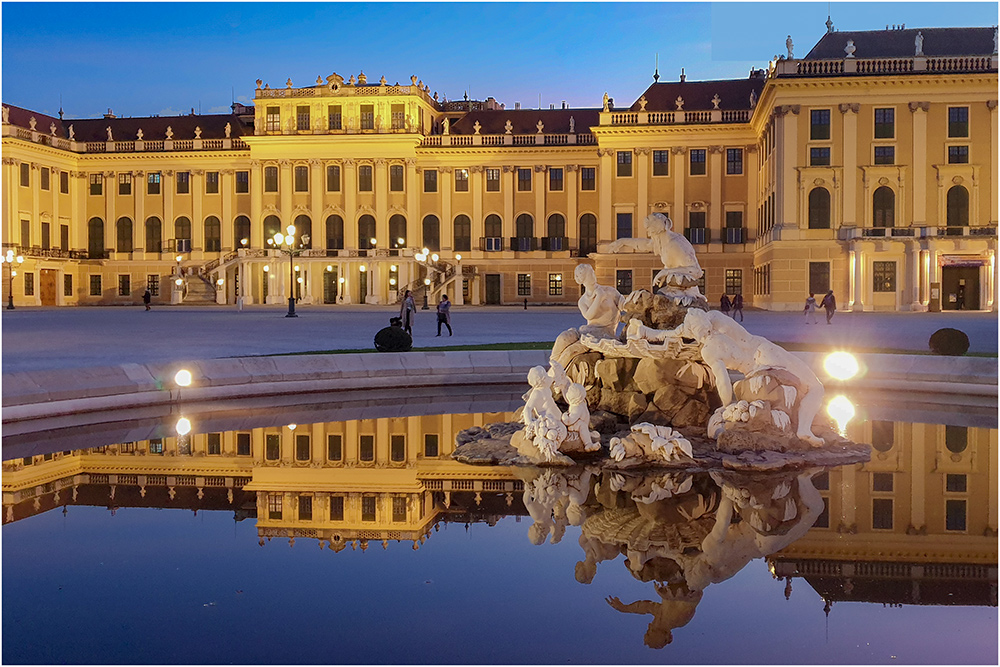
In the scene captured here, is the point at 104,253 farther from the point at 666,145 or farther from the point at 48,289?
the point at 666,145

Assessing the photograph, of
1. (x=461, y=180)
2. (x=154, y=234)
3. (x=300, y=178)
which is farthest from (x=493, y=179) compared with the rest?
(x=154, y=234)

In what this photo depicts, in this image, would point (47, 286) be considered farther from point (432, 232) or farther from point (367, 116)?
point (432, 232)

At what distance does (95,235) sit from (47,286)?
17.0 ft

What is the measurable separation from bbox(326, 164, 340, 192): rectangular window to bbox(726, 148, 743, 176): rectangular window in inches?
926

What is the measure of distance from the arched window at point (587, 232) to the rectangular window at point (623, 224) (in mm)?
2738

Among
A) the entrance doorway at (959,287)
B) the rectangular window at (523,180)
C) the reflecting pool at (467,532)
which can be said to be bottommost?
the reflecting pool at (467,532)

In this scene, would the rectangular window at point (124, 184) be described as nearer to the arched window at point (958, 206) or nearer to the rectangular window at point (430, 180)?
the rectangular window at point (430, 180)

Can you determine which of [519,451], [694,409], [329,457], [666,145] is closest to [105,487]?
[329,457]

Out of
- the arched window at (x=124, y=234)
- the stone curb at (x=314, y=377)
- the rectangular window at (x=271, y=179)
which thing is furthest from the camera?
the arched window at (x=124, y=234)

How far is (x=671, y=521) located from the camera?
6.91m

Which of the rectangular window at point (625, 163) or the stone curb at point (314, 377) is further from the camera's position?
the rectangular window at point (625, 163)

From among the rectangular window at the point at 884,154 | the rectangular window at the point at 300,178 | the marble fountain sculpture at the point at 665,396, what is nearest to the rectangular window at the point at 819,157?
the rectangular window at the point at 884,154

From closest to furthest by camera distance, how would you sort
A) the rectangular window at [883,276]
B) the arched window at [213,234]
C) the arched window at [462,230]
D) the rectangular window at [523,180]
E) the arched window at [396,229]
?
the rectangular window at [883,276] < the rectangular window at [523,180] < the arched window at [396,229] < the arched window at [462,230] < the arched window at [213,234]

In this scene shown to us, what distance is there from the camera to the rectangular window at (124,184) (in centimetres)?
6700
